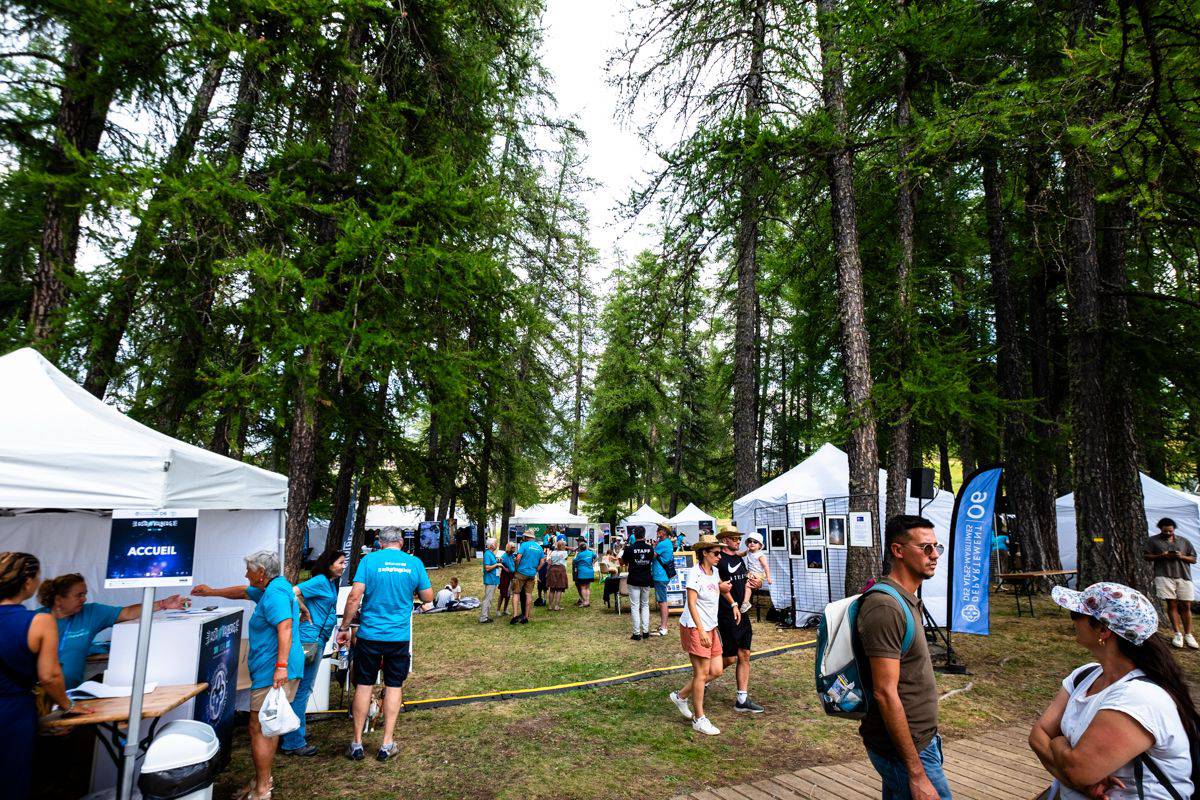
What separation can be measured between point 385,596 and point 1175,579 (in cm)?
1072

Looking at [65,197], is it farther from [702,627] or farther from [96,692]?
[702,627]

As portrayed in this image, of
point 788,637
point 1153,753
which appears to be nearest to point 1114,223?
point 788,637

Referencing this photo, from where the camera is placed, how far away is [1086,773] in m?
1.87

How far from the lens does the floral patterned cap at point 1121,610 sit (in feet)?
6.25

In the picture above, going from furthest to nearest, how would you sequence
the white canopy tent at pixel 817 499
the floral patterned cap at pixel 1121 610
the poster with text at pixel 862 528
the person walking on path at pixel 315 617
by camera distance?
the white canopy tent at pixel 817 499
the poster with text at pixel 862 528
the person walking on path at pixel 315 617
the floral patterned cap at pixel 1121 610

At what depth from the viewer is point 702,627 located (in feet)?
17.8

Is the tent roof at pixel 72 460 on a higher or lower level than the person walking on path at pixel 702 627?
higher

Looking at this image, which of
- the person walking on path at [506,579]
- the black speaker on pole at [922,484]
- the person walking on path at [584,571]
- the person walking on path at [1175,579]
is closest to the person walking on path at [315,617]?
the black speaker on pole at [922,484]

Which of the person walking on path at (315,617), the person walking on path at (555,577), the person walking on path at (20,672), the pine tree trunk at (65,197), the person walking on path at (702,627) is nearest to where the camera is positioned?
the person walking on path at (20,672)

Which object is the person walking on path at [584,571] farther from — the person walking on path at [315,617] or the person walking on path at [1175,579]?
the person walking on path at [1175,579]

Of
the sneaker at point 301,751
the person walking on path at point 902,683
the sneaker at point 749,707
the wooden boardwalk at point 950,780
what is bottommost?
the sneaker at point 301,751

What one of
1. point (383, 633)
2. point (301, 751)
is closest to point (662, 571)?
point (383, 633)

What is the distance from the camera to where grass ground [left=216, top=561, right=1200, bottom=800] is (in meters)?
4.42

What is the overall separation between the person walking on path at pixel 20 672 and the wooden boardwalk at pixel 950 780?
12.7 feet
